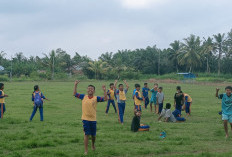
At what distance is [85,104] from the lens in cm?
773

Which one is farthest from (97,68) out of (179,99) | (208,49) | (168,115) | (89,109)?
(89,109)

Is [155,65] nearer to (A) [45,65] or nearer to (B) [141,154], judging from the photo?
(A) [45,65]

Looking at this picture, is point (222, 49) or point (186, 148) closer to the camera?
point (186, 148)

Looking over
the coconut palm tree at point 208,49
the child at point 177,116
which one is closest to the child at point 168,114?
the child at point 177,116

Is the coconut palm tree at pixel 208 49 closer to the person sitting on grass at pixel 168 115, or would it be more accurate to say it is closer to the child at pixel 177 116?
the child at pixel 177 116

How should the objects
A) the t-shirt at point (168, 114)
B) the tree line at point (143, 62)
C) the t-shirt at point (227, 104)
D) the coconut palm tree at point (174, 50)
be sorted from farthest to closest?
the coconut palm tree at point (174, 50), the tree line at point (143, 62), the t-shirt at point (168, 114), the t-shirt at point (227, 104)

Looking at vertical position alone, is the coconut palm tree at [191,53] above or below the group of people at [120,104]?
above

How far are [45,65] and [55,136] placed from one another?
64581 millimetres

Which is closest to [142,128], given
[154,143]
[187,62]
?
[154,143]

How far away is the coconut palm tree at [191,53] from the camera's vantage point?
76.5 meters

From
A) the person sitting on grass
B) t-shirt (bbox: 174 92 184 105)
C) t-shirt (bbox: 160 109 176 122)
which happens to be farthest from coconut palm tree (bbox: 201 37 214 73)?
t-shirt (bbox: 160 109 176 122)

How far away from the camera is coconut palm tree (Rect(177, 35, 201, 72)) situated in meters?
76.5

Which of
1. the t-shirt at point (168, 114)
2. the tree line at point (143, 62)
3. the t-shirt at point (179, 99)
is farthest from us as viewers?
the tree line at point (143, 62)

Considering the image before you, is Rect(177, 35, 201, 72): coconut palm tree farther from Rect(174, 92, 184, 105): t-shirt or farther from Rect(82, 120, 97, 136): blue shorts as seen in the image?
Rect(82, 120, 97, 136): blue shorts
